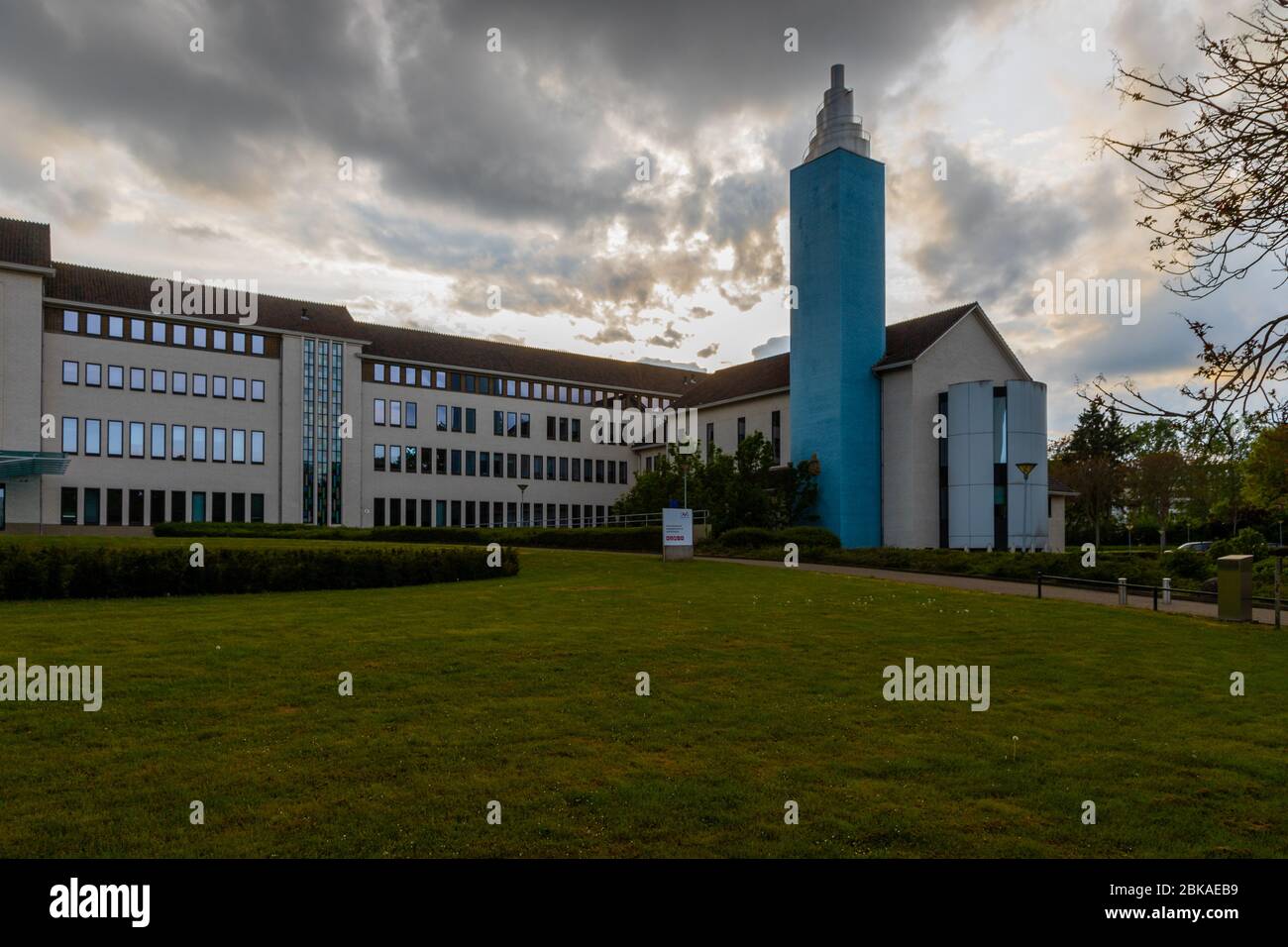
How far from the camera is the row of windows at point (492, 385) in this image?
65.3 metres

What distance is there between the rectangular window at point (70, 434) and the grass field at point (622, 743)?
145ft

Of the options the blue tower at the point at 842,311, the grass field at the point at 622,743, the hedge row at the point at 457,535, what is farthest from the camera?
the blue tower at the point at 842,311

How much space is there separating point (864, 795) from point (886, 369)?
4446 cm

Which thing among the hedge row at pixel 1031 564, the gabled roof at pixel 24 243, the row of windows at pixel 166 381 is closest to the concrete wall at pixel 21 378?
the gabled roof at pixel 24 243

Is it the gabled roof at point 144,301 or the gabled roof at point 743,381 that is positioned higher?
the gabled roof at point 144,301

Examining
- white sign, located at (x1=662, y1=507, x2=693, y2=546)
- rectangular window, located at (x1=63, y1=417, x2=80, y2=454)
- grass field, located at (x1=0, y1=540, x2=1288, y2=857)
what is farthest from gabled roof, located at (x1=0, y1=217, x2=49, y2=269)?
grass field, located at (x1=0, y1=540, x2=1288, y2=857)

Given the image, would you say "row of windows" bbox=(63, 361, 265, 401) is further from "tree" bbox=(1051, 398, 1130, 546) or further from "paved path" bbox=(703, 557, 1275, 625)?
"tree" bbox=(1051, 398, 1130, 546)

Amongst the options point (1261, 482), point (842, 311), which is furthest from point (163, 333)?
point (1261, 482)

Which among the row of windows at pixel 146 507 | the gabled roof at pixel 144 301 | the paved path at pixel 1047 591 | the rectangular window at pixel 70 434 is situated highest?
the gabled roof at pixel 144 301

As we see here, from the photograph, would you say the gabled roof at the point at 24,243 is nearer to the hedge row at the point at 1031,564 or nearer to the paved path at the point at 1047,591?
the hedge row at the point at 1031,564

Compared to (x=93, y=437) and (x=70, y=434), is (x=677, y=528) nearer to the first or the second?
(x=93, y=437)

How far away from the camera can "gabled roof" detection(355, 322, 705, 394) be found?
218ft
